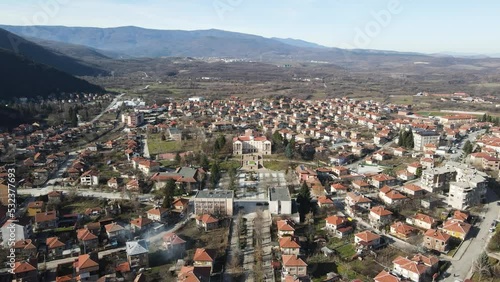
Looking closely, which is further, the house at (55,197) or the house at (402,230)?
the house at (55,197)

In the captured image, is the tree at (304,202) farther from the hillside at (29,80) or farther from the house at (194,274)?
the hillside at (29,80)

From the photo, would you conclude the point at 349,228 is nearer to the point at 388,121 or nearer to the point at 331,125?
the point at 331,125

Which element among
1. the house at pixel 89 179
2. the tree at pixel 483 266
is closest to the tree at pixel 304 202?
the tree at pixel 483 266

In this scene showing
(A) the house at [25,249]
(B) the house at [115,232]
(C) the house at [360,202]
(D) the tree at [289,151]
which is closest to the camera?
(A) the house at [25,249]

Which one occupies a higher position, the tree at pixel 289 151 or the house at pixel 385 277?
the tree at pixel 289 151

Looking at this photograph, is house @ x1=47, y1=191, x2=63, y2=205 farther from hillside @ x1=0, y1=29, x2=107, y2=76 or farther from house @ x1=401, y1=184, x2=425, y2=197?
hillside @ x1=0, y1=29, x2=107, y2=76

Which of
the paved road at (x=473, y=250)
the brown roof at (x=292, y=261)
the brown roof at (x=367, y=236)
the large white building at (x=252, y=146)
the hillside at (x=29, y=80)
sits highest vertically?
the hillside at (x=29, y=80)
